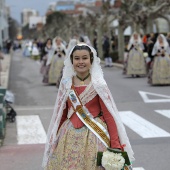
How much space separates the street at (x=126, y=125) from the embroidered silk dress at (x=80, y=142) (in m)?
2.49

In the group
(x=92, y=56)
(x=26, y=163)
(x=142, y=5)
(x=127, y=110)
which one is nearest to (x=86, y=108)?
(x=92, y=56)

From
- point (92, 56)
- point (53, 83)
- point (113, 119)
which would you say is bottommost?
point (53, 83)

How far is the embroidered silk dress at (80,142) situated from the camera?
4.52m

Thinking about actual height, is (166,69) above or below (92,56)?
below

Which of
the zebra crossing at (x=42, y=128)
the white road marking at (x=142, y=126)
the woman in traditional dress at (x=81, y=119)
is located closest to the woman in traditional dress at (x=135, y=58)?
the zebra crossing at (x=42, y=128)

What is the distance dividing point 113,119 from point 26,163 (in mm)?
3129

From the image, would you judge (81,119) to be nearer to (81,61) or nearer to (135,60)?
(81,61)

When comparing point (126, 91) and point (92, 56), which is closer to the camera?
point (92, 56)

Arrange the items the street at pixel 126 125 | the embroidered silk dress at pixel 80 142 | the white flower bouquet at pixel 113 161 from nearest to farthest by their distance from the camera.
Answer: the white flower bouquet at pixel 113 161 → the embroidered silk dress at pixel 80 142 → the street at pixel 126 125

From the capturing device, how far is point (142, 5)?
3181 centimetres

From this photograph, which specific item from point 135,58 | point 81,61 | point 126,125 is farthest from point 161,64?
point 81,61

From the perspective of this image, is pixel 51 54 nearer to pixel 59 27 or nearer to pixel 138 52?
pixel 138 52

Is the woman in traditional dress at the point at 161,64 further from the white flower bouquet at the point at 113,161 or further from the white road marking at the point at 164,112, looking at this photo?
the white flower bouquet at the point at 113,161

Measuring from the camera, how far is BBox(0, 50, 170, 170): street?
7.55 m
